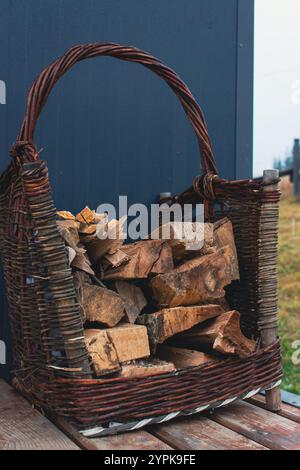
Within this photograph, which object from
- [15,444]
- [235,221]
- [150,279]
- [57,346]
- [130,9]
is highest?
[130,9]

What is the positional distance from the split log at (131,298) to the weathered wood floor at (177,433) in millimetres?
264

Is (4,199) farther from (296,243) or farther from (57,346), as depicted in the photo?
(296,243)

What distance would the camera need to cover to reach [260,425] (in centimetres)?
137

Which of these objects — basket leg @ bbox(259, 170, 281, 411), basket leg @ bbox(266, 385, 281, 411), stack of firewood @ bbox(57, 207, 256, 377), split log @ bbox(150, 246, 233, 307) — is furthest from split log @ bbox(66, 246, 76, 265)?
basket leg @ bbox(266, 385, 281, 411)

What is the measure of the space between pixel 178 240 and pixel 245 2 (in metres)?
1.14

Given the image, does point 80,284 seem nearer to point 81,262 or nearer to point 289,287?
point 81,262

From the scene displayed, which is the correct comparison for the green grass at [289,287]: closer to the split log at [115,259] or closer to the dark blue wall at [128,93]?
the dark blue wall at [128,93]

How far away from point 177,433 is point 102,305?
33cm

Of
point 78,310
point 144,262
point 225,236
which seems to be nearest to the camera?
point 78,310

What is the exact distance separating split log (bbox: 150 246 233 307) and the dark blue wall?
0.52 m

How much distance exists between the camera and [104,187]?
1851mm

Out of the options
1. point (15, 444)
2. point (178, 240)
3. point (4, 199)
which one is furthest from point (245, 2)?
point (15, 444)

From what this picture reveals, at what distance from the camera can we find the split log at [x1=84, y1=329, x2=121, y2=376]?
124cm

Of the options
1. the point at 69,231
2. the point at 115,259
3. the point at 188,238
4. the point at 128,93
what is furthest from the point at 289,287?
the point at 69,231
